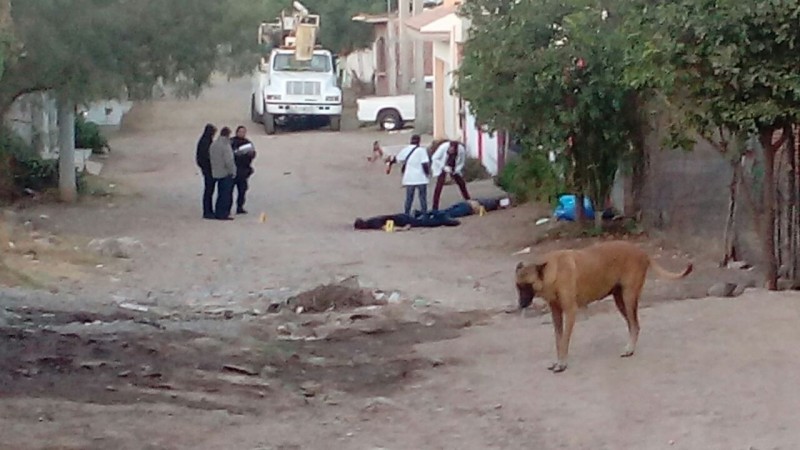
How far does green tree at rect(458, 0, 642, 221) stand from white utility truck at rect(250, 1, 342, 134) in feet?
85.1

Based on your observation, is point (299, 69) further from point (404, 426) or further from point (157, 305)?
point (404, 426)

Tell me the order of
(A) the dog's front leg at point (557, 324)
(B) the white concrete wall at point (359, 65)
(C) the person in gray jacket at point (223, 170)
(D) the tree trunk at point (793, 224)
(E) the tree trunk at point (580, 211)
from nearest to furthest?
(A) the dog's front leg at point (557, 324), (D) the tree trunk at point (793, 224), (E) the tree trunk at point (580, 211), (C) the person in gray jacket at point (223, 170), (B) the white concrete wall at point (359, 65)

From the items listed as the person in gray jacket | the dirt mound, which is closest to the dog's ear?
the dirt mound

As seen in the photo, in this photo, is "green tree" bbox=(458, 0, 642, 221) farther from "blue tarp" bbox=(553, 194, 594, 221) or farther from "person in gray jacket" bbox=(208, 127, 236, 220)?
"person in gray jacket" bbox=(208, 127, 236, 220)

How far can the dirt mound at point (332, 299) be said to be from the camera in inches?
540

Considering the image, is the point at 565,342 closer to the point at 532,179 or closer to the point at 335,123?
the point at 532,179

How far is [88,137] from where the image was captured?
36.6m

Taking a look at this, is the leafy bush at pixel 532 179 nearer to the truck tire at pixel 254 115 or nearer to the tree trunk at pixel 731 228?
the tree trunk at pixel 731 228

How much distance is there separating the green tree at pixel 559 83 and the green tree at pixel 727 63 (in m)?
4.37

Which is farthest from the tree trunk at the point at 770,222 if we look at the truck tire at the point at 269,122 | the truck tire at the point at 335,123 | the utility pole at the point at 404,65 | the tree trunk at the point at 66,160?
the utility pole at the point at 404,65

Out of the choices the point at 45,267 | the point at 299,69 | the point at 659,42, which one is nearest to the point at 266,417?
the point at 659,42

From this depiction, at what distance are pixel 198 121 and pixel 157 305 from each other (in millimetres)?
34543

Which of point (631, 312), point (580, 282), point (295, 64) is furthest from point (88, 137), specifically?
point (580, 282)

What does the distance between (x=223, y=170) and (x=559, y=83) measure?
755cm
